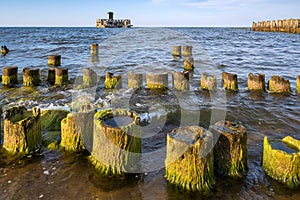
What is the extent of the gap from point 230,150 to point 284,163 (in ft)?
2.83

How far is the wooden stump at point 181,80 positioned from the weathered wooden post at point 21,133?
6.56 m

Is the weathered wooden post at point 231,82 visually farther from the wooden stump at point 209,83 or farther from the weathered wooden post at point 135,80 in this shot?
the weathered wooden post at point 135,80

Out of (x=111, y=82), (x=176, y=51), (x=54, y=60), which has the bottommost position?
(x=111, y=82)

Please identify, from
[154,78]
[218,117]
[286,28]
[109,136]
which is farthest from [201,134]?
[286,28]

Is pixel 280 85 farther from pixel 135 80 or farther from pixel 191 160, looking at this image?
pixel 191 160

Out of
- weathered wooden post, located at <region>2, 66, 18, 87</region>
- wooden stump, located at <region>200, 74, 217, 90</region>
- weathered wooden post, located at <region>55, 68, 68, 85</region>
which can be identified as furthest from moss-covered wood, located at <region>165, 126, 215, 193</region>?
weathered wooden post, located at <region>2, 66, 18, 87</region>

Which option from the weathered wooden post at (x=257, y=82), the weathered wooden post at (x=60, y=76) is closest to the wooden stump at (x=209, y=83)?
the weathered wooden post at (x=257, y=82)

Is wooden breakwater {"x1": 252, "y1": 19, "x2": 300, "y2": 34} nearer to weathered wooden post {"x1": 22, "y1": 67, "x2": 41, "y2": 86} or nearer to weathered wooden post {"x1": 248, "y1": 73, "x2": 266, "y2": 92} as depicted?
weathered wooden post {"x1": 248, "y1": 73, "x2": 266, "y2": 92}

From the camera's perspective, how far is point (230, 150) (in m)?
4.27

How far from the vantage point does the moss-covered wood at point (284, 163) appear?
13.1ft

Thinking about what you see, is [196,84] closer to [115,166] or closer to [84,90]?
[84,90]

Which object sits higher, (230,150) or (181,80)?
(181,80)

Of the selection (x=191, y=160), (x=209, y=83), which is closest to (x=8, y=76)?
(x=209, y=83)

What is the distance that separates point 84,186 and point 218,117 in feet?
15.7
